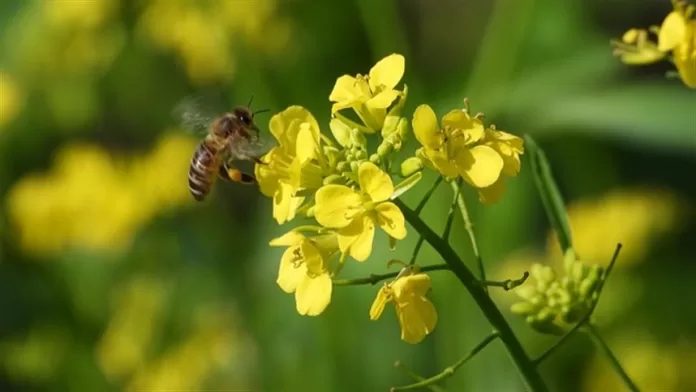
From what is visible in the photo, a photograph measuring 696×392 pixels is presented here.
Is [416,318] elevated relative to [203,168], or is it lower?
elevated

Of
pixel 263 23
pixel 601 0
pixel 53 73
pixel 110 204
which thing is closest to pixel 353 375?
pixel 110 204

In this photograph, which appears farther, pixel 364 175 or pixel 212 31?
pixel 212 31

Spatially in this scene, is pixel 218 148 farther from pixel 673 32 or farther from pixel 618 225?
pixel 618 225

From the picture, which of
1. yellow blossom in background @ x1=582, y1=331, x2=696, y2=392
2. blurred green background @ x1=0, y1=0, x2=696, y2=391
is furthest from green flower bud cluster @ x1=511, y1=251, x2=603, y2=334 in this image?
yellow blossom in background @ x1=582, y1=331, x2=696, y2=392

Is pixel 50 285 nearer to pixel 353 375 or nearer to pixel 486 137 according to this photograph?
pixel 353 375

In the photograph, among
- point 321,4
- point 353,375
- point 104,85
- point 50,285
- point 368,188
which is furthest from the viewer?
point 321,4

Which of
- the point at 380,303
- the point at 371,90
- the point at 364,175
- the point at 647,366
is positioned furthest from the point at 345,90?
the point at 647,366
